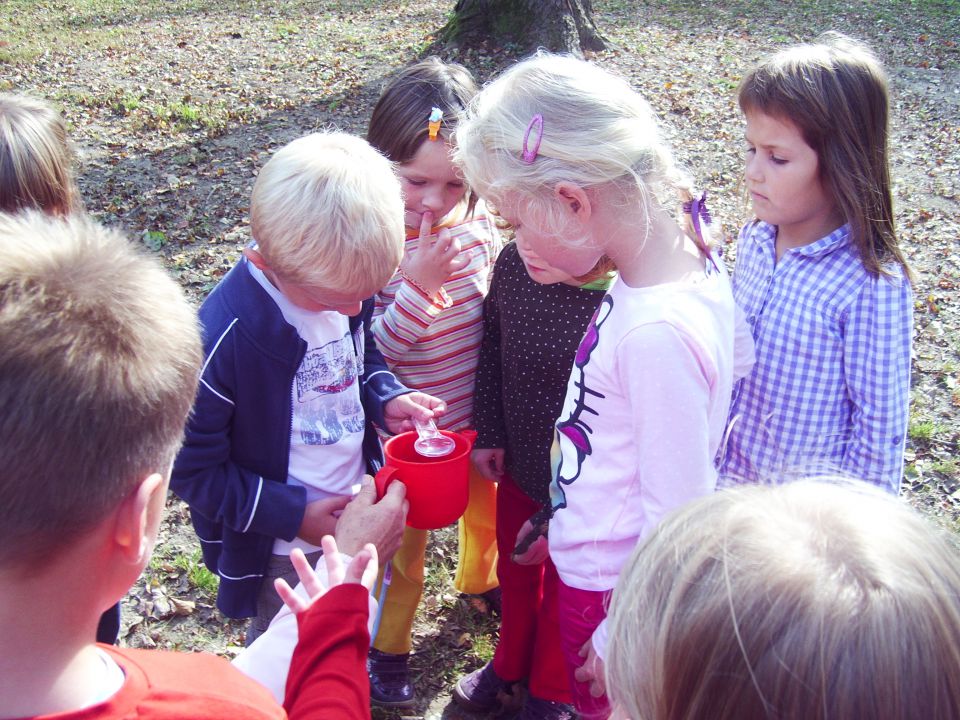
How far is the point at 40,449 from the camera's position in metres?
1.02

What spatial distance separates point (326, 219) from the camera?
1.99 meters

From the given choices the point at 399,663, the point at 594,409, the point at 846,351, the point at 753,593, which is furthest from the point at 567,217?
the point at 399,663

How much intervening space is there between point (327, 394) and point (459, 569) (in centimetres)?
123

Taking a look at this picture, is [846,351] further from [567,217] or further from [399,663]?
[399,663]

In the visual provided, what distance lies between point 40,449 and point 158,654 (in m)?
0.43

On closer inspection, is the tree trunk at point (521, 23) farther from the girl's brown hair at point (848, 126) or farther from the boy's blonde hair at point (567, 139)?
the boy's blonde hair at point (567, 139)

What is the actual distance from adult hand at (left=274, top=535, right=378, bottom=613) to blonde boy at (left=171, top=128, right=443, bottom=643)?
55 cm

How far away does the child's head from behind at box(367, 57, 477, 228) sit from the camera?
2541 mm

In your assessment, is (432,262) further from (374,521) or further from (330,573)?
(330,573)

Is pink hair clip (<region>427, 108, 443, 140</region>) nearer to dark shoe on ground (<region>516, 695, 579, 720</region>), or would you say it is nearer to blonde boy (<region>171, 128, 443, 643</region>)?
blonde boy (<region>171, 128, 443, 643</region>)

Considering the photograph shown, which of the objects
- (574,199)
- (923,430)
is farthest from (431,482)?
(923,430)

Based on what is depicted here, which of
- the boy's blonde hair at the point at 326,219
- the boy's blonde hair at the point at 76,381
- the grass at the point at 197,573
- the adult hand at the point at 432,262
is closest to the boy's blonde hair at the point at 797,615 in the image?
the boy's blonde hair at the point at 76,381

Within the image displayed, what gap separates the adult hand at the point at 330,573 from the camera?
5.10ft

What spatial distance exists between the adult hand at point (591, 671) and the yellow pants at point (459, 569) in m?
0.79
